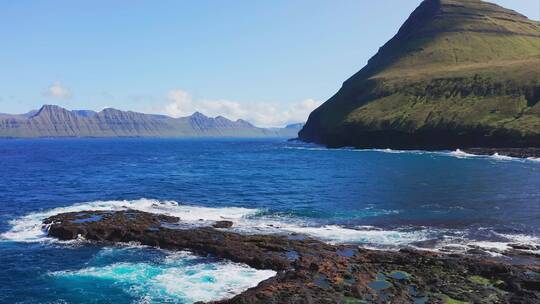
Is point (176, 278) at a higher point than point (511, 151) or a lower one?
lower

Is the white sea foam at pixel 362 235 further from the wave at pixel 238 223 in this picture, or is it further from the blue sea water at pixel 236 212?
the blue sea water at pixel 236 212

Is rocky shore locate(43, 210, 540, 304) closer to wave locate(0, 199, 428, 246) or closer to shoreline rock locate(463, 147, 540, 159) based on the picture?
wave locate(0, 199, 428, 246)

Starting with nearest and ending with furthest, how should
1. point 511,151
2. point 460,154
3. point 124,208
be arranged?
point 124,208, point 511,151, point 460,154

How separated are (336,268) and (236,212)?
28659 millimetres

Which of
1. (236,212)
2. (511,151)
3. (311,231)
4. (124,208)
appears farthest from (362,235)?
(511,151)

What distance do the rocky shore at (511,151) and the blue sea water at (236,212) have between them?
21963 millimetres

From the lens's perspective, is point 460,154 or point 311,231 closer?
point 311,231

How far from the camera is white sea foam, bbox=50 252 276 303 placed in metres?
34.5

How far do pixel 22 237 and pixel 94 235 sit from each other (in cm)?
801

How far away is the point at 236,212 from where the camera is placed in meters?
64.9

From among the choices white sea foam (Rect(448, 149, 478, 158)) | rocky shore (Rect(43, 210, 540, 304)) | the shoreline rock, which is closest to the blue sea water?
rocky shore (Rect(43, 210, 540, 304))

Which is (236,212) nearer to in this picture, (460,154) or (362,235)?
(362,235)

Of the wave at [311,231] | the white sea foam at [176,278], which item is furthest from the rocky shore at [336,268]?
the wave at [311,231]

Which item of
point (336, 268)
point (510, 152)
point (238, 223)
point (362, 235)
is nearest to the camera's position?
point (336, 268)
